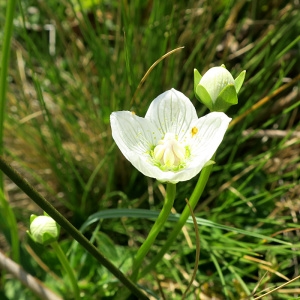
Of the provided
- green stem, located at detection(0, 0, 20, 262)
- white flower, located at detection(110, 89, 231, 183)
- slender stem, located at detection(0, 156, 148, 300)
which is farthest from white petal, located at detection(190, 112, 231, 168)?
green stem, located at detection(0, 0, 20, 262)

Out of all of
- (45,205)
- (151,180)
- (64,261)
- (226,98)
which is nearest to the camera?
(45,205)

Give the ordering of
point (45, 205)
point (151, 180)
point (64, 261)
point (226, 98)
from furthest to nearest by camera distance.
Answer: point (151, 180) < point (64, 261) < point (226, 98) < point (45, 205)

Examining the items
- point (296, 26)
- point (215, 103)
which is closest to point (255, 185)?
point (296, 26)

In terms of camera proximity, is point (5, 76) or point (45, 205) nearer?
point (45, 205)

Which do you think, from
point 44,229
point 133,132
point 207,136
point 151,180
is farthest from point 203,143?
point 151,180

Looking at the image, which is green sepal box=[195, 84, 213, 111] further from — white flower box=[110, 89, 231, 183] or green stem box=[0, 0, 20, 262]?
green stem box=[0, 0, 20, 262]

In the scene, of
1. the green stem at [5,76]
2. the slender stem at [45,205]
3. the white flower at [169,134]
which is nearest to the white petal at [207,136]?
the white flower at [169,134]

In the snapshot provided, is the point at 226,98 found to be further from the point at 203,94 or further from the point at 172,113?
the point at 172,113
